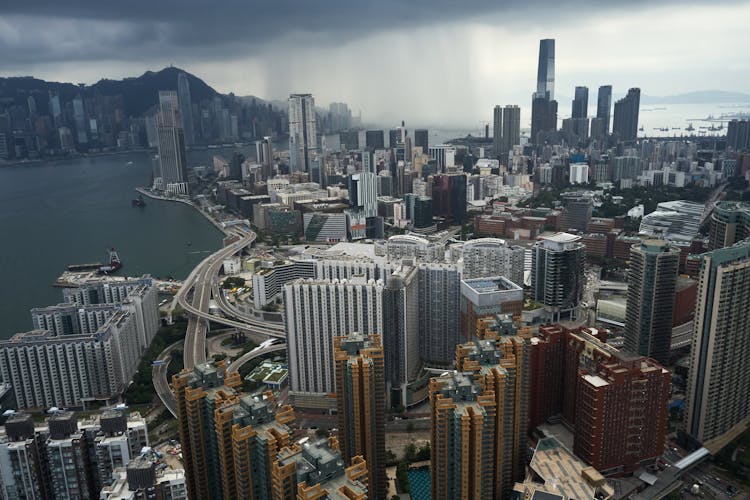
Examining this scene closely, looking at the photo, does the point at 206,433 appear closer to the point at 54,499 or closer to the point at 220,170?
the point at 54,499

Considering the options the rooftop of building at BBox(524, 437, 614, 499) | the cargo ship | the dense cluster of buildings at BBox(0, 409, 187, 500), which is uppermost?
the dense cluster of buildings at BBox(0, 409, 187, 500)

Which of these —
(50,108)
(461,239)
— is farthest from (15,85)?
(461,239)

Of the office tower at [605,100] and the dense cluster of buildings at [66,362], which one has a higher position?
the office tower at [605,100]

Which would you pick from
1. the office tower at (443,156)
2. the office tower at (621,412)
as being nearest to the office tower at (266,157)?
the office tower at (443,156)

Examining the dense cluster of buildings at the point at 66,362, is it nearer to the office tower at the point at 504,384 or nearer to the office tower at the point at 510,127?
the office tower at the point at 504,384

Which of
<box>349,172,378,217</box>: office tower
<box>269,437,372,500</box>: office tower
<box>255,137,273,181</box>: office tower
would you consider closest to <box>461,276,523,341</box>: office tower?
<box>269,437,372,500</box>: office tower

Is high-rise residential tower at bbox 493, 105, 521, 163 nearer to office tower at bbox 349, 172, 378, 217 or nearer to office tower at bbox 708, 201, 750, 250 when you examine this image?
office tower at bbox 349, 172, 378, 217

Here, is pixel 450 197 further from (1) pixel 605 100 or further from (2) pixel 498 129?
(1) pixel 605 100

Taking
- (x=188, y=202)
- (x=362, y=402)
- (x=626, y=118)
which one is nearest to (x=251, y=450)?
(x=362, y=402)
